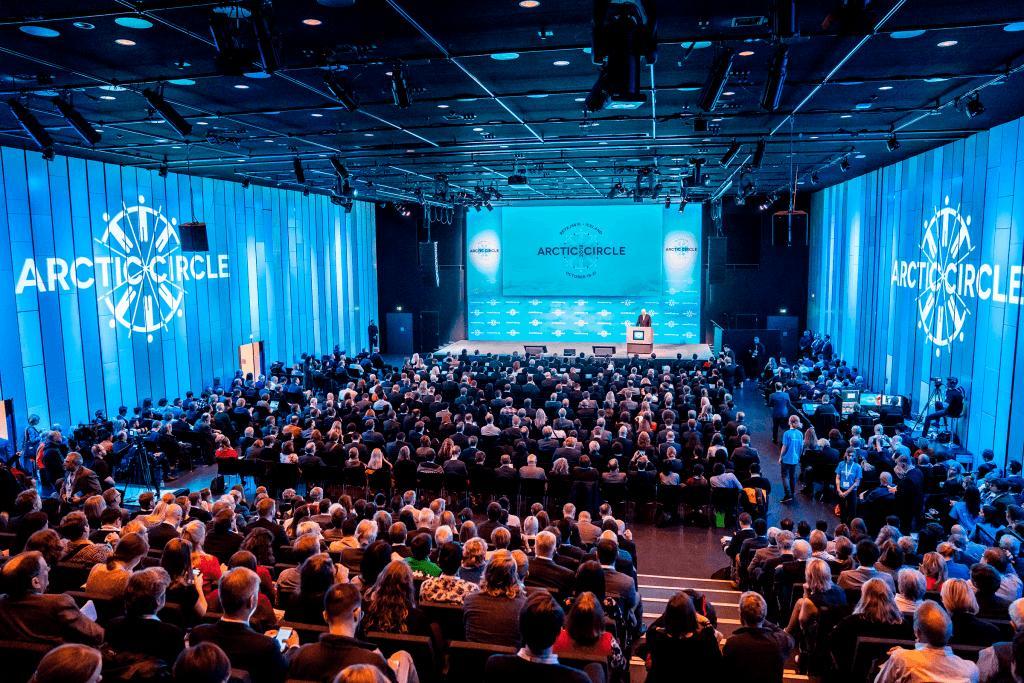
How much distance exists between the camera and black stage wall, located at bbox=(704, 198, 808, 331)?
25.5 metres

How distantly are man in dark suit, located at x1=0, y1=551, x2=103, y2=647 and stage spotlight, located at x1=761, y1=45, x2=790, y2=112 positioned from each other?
21.3 ft

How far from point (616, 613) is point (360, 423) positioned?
877 centimetres

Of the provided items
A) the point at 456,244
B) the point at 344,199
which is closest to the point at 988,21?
the point at 344,199

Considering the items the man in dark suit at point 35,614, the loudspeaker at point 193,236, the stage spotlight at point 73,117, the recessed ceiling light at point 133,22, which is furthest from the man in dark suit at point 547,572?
the loudspeaker at point 193,236

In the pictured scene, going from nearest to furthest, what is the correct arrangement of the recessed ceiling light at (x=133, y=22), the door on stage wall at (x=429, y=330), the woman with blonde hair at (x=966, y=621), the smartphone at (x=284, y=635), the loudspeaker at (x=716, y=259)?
the smartphone at (x=284, y=635)
the woman with blonde hair at (x=966, y=621)
the recessed ceiling light at (x=133, y=22)
the loudspeaker at (x=716, y=259)
the door on stage wall at (x=429, y=330)

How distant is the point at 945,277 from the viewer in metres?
13.4

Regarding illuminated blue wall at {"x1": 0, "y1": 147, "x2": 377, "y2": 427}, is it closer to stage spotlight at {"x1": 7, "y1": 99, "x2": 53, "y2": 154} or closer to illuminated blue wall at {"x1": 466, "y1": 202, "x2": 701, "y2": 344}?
stage spotlight at {"x1": 7, "y1": 99, "x2": 53, "y2": 154}

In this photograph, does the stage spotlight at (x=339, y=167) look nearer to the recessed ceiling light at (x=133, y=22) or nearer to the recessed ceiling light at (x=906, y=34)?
the recessed ceiling light at (x=133, y=22)

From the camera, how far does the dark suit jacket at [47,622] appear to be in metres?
3.62

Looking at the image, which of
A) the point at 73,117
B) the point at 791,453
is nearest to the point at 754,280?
the point at 791,453

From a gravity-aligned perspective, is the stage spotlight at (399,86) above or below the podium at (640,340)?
A: above

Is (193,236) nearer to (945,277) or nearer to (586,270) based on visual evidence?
(945,277)

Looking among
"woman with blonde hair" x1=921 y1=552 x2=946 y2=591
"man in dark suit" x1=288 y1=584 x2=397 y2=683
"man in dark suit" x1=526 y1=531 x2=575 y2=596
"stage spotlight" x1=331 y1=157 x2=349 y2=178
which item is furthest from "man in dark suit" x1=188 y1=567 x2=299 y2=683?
"stage spotlight" x1=331 y1=157 x2=349 y2=178

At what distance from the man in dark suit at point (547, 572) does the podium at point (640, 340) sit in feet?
58.9
